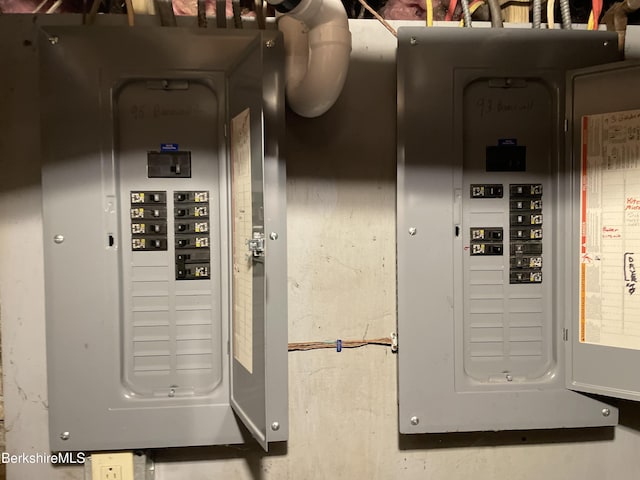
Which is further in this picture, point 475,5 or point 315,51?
point 475,5

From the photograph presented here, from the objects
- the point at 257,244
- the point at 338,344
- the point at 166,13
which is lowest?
the point at 338,344

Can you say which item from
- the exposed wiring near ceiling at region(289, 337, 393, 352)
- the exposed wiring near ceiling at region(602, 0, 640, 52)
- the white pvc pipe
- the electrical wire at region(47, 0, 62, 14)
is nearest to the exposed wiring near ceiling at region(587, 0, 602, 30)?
the exposed wiring near ceiling at region(602, 0, 640, 52)

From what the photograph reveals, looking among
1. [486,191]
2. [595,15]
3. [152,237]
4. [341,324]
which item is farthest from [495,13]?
[152,237]

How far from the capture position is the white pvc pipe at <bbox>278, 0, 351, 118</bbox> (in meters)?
0.76

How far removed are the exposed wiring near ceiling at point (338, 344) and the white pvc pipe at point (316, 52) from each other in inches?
17.5

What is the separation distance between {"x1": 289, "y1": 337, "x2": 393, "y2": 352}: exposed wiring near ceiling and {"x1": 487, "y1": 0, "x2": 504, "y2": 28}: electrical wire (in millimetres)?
641

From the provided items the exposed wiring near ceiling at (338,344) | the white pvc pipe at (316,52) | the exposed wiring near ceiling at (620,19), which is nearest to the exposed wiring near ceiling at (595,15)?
the exposed wiring near ceiling at (620,19)

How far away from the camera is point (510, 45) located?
854 millimetres

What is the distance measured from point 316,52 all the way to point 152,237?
436 millimetres

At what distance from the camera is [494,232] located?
0.87 meters

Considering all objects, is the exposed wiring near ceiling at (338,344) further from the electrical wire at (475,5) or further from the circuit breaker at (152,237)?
the electrical wire at (475,5)

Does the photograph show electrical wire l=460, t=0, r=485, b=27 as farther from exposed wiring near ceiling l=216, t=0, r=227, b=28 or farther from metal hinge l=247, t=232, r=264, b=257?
metal hinge l=247, t=232, r=264, b=257

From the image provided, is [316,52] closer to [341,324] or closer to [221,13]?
[221,13]

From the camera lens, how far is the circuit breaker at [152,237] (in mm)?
809
